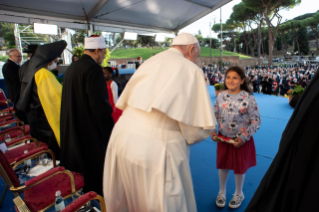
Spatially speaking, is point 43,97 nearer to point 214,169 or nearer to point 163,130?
point 163,130

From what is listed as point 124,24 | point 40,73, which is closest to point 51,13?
point 124,24

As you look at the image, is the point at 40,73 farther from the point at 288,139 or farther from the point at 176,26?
the point at 176,26

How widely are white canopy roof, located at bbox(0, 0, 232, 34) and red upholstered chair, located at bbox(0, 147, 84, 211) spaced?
223 inches

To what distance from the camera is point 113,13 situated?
302 inches

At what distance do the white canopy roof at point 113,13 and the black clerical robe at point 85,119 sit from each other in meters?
5.05

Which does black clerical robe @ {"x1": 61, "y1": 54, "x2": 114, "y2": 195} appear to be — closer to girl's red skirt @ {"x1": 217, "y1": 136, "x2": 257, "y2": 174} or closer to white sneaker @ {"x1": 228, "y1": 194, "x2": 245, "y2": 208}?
girl's red skirt @ {"x1": 217, "y1": 136, "x2": 257, "y2": 174}

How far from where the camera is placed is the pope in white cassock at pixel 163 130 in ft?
4.34

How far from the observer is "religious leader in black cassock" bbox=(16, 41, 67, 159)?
274cm

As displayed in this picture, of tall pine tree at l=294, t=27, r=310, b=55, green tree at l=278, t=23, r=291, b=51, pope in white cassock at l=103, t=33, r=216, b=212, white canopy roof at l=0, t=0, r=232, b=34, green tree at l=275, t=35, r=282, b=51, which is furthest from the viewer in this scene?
green tree at l=275, t=35, r=282, b=51

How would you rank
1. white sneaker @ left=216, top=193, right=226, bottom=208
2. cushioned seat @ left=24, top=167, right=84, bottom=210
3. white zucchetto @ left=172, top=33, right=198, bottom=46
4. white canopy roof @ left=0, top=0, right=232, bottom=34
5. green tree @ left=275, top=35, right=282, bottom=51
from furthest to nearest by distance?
green tree @ left=275, top=35, right=282, bottom=51 < white canopy roof @ left=0, top=0, right=232, bottom=34 < white sneaker @ left=216, top=193, right=226, bottom=208 < cushioned seat @ left=24, top=167, right=84, bottom=210 < white zucchetto @ left=172, top=33, right=198, bottom=46

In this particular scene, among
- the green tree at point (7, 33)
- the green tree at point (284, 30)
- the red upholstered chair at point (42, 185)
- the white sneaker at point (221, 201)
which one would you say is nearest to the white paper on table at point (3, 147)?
the red upholstered chair at point (42, 185)

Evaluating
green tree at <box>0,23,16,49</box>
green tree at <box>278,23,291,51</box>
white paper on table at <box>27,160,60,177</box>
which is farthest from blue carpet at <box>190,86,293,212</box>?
green tree at <box>0,23,16,49</box>

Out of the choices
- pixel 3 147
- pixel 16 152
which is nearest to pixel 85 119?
pixel 16 152

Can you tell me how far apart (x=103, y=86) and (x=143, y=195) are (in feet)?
4.45
